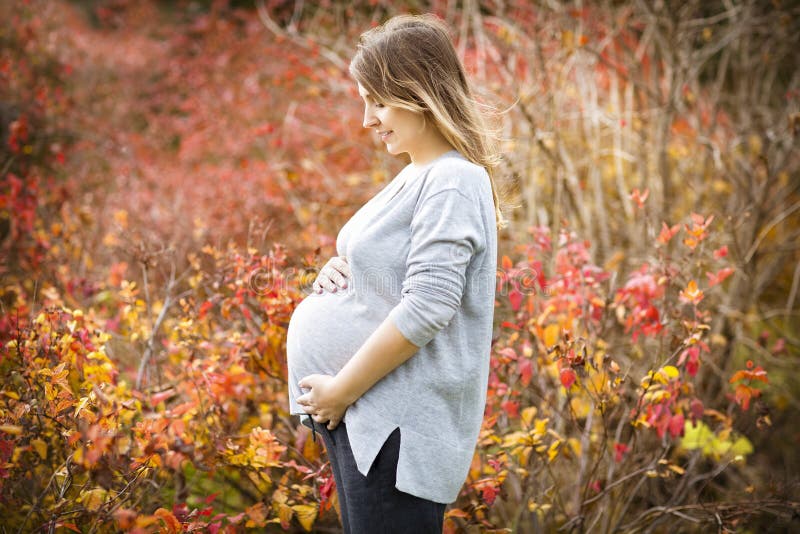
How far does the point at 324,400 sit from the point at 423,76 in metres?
0.80

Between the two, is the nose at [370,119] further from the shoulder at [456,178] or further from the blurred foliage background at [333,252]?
the blurred foliage background at [333,252]

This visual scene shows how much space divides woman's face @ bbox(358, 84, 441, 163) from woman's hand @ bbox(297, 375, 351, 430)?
587mm

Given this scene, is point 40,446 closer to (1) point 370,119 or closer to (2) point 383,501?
(2) point 383,501

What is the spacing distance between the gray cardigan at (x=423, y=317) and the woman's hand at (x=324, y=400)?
0.12 ft

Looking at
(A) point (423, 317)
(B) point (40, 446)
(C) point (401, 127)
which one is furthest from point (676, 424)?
(B) point (40, 446)

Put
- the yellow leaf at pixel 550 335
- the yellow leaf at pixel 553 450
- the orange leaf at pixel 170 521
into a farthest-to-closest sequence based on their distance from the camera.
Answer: the yellow leaf at pixel 550 335 < the yellow leaf at pixel 553 450 < the orange leaf at pixel 170 521

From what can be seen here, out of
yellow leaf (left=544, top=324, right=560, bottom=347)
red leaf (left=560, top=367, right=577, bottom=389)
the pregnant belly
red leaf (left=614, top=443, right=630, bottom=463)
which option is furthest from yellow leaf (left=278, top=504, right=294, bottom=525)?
red leaf (left=614, top=443, right=630, bottom=463)

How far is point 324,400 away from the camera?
1620mm

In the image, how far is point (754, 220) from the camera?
4.41 m

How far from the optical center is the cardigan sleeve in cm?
152

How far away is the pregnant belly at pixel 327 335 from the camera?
1675mm

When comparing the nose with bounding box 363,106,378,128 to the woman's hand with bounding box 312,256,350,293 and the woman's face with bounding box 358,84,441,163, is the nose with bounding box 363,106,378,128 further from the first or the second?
the woman's hand with bounding box 312,256,350,293

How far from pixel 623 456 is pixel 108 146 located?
199 inches

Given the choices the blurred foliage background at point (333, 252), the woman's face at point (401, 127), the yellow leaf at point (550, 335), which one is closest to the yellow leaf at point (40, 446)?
the blurred foliage background at point (333, 252)
